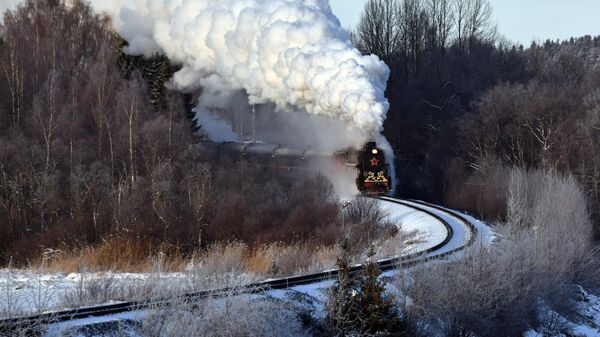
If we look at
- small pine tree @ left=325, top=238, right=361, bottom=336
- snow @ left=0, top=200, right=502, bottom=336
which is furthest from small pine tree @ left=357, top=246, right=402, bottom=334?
snow @ left=0, top=200, right=502, bottom=336

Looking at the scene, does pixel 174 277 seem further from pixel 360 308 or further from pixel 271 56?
pixel 271 56

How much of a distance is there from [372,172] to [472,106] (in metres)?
24.2

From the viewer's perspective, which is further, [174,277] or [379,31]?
[379,31]

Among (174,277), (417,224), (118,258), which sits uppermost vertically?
(174,277)

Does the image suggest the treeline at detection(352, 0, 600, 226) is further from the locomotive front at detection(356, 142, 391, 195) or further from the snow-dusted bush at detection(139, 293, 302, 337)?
the snow-dusted bush at detection(139, 293, 302, 337)

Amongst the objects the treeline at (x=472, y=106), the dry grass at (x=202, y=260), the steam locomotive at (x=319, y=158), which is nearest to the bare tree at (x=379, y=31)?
the treeline at (x=472, y=106)

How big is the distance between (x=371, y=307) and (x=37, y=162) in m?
20.3

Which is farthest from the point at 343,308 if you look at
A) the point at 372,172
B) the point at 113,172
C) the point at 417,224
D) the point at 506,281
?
the point at 113,172

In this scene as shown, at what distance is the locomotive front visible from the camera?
24047 mm

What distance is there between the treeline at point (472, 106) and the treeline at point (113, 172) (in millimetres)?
11054

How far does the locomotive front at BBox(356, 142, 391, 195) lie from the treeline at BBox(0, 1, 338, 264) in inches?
69.2

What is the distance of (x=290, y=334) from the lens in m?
9.81

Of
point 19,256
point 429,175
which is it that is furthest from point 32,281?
point 429,175

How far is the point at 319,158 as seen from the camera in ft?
91.5
